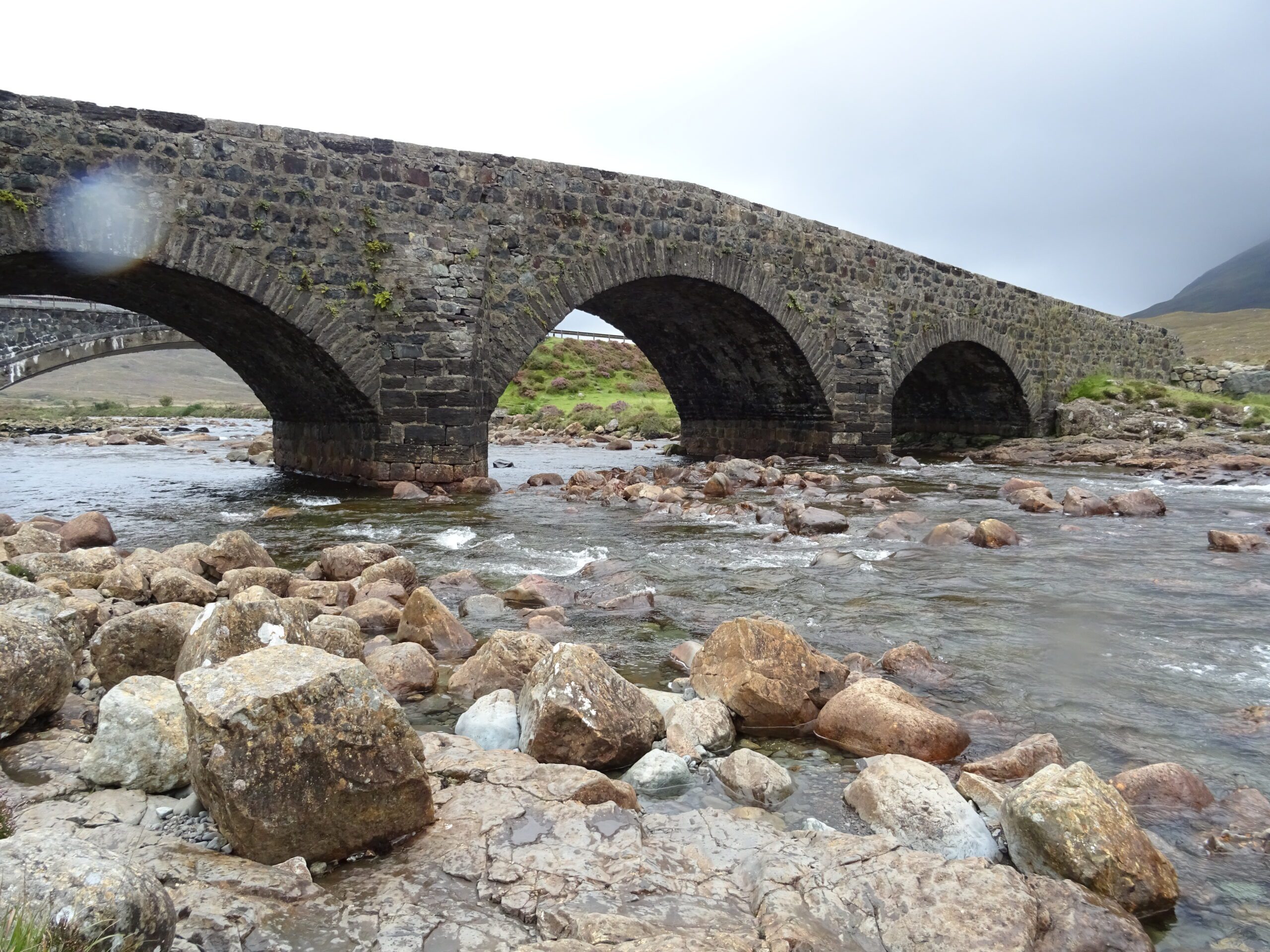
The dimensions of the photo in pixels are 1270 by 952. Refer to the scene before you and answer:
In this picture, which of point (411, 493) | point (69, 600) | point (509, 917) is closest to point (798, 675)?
point (509, 917)

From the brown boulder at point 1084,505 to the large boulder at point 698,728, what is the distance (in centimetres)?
742

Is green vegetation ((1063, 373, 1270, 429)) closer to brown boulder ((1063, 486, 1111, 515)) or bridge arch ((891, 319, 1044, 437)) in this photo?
bridge arch ((891, 319, 1044, 437))

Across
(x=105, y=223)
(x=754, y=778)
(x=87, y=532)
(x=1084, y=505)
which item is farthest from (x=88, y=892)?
(x=1084, y=505)

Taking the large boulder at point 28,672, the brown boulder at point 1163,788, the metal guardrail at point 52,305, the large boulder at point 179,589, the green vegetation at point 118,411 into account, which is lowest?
the green vegetation at point 118,411

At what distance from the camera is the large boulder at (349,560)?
5953 mm

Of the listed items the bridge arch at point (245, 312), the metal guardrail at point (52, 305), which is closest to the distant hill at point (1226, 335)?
the bridge arch at point (245, 312)

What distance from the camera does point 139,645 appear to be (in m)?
3.38

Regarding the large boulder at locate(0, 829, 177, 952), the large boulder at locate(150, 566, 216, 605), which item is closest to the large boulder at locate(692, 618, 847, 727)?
the large boulder at locate(0, 829, 177, 952)

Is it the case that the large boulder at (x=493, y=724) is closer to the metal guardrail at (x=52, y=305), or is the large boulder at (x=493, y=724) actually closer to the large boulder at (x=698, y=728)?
the large boulder at (x=698, y=728)

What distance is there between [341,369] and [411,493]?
1829mm

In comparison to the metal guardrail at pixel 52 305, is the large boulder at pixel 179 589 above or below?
below

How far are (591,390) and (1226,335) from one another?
139 ft

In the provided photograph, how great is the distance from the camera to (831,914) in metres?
2.06

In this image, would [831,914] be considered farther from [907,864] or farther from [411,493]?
[411,493]
